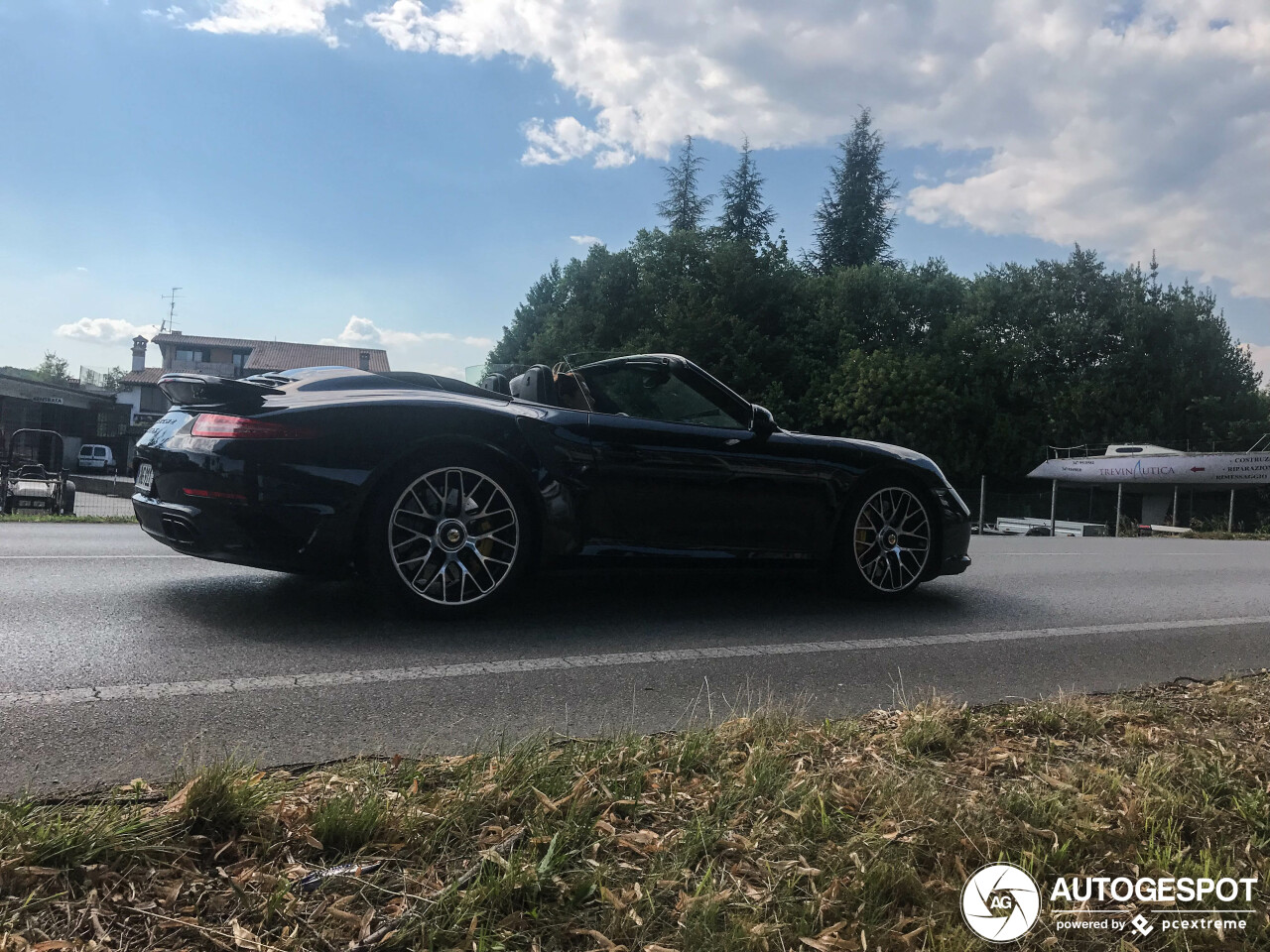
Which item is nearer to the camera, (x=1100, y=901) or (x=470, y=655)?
(x=1100, y=901)

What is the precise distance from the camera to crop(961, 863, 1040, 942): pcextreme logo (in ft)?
5.36

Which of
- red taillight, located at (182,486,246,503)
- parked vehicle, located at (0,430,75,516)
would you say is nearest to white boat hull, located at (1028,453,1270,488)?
parked vehicle, located at (0,430,75,516)

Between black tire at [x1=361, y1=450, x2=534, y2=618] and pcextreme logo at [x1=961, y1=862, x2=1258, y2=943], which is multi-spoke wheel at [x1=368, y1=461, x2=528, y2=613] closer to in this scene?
black tire at [x1=361, y1=450, x2=534, y2=618]

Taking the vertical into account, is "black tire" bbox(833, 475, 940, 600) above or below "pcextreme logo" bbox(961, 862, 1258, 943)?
above

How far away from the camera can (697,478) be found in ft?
15.3

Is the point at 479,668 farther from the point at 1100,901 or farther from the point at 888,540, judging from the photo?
the point at 888,540

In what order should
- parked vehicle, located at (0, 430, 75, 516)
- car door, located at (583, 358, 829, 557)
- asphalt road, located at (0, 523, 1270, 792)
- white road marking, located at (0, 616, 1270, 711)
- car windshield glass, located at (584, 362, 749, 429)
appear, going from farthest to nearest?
parked vehicle, located at (0, 430, 75, 516) < car windshield glass, located at (584, 362, 749, 429) < car door, located at (583, 358, 829, 557) < white road marking, located at (0, 616, 1270, 711) < asphalt road, located at (0, 523, 1270, 792)

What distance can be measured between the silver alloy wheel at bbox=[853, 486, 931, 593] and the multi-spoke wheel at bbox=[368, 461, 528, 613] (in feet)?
6.89

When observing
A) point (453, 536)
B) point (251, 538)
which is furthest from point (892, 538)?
point (251, 538)

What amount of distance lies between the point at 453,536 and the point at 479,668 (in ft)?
2.68

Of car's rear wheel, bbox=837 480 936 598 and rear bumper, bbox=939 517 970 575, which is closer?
car's rear wheel, bbox=837 480 936 598

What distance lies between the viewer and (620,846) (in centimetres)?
189

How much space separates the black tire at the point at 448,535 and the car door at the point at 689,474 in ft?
1.36

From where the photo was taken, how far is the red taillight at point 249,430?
387cm
